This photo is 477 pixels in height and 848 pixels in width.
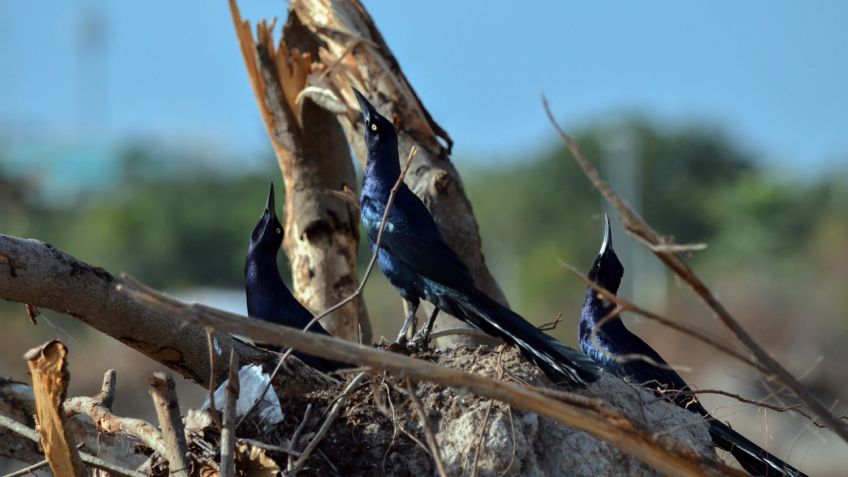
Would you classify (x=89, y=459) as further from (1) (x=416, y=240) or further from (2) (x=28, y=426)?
(1) (x=416, y=240)

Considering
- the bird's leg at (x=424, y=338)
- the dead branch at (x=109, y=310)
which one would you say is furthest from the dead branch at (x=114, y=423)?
the bird's leg at (x=424, y=338)

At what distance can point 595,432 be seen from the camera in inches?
149

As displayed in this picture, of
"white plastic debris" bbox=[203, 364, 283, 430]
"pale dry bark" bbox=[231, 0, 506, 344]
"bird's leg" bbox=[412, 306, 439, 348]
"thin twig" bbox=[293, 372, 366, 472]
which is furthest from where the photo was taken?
"pale dry bark" bbox=[231, 0, 506, 344]

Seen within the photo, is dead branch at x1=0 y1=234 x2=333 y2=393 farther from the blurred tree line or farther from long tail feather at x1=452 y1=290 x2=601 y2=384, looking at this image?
the blurred tree line

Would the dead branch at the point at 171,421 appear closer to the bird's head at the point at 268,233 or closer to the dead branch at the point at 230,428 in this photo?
the dead branch at the point at 230,428

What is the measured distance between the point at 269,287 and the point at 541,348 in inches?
72.5

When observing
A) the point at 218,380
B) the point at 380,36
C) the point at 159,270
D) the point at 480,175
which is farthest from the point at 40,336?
the point at 480,175

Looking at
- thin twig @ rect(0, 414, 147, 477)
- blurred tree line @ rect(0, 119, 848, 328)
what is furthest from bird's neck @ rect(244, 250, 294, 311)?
blurred tree line @ rect(0, 119, 848, 328)

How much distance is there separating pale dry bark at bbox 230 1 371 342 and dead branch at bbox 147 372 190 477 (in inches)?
126

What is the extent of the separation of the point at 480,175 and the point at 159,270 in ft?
87.0

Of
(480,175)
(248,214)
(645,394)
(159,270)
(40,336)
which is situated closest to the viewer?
(645,394)

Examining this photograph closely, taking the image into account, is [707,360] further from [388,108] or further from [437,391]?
[437,391]

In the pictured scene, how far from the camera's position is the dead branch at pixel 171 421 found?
432cm

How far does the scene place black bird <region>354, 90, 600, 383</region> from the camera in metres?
5.17
